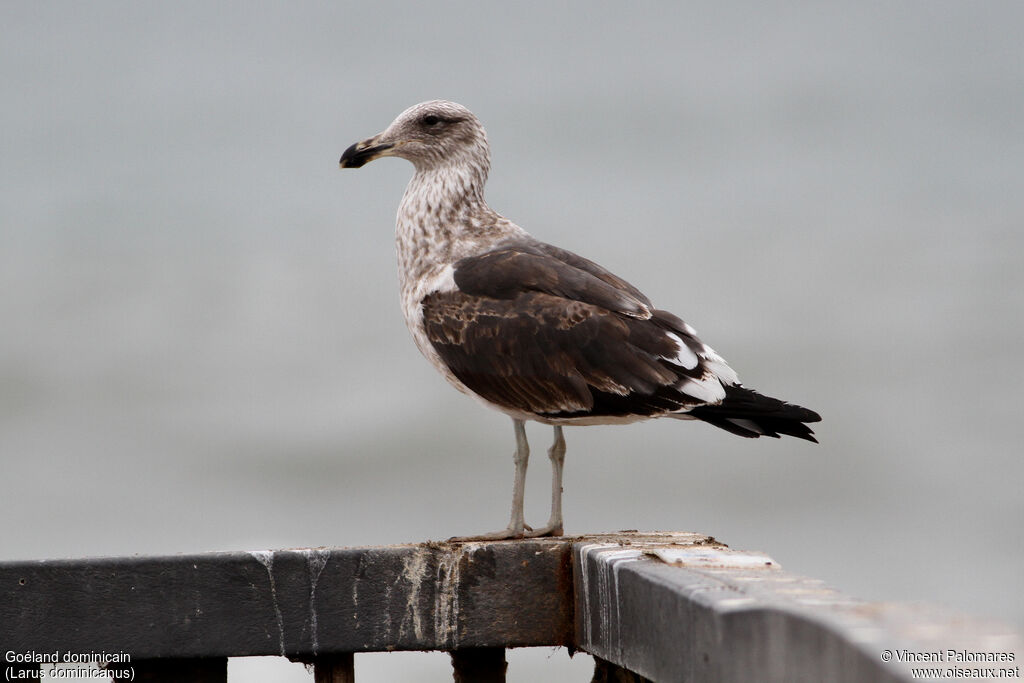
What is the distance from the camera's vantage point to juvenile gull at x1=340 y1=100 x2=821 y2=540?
6547 millimetres

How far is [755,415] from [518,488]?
125 cm

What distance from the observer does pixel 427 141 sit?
7680 millimetres

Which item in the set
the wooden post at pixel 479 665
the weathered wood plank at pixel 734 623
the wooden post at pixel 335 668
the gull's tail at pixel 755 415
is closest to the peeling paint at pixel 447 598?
the wooden post at pixel 479 665

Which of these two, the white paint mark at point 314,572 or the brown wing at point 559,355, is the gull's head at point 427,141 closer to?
the brown wing at point 559,355

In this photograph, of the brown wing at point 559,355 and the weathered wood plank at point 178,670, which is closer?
the weathered wood plank at point 178,670

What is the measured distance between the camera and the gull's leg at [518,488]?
6508mm

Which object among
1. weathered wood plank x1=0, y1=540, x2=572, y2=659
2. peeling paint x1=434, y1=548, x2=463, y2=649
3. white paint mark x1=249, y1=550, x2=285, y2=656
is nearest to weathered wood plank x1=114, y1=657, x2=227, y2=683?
weathered wood plank x1=0, y1=540, x2=572, y2=659

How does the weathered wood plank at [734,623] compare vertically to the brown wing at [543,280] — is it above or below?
below

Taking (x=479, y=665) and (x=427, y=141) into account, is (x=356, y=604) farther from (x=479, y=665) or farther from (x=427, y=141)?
(x=427, y=141)

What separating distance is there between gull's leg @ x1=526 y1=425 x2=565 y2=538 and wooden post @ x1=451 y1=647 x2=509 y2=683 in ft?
3.60

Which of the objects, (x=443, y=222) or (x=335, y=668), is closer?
(x=335, y=668)

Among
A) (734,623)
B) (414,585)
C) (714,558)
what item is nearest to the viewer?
(734,623)

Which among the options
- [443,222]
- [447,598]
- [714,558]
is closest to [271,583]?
[447,598]

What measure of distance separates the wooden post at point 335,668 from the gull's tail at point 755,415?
7.26 ft
